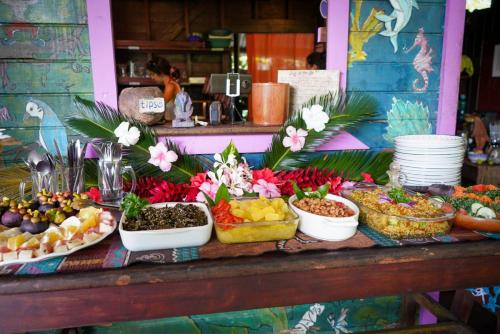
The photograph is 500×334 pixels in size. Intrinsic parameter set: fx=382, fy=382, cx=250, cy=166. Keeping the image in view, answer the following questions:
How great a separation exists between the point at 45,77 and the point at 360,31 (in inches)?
65.3

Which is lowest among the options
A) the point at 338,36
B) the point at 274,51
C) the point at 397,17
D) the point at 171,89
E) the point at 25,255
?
the point at 25,255

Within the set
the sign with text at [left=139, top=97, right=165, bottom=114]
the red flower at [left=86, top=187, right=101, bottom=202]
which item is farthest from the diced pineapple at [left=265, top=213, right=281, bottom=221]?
the sign with text at [left=139, top=97, right=165, bottom=114]

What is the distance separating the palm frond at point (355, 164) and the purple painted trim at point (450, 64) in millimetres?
451

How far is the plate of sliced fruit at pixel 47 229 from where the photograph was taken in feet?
3.80

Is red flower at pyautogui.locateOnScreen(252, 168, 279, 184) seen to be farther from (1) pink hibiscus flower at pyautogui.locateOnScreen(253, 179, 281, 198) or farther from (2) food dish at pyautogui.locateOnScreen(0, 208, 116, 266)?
(2) food dish at pyautogui.locateOnScreen(0, 208, 116, 266)

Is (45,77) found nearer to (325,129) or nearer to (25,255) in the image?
(25,255)

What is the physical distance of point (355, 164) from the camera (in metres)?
2.04

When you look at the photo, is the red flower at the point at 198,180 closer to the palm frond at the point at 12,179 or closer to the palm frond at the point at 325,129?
the palm frond at the point at 325,129

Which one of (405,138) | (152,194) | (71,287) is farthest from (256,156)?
(71,287)

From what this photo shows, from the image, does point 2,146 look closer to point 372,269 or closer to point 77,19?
point 77,19

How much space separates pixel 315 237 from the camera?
52.5 inches

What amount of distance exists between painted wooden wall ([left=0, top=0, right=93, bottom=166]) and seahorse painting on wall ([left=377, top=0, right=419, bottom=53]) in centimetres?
157

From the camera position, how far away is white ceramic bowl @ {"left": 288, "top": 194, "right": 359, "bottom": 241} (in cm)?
128

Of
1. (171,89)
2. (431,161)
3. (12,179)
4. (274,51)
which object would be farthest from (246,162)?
(274,51)
